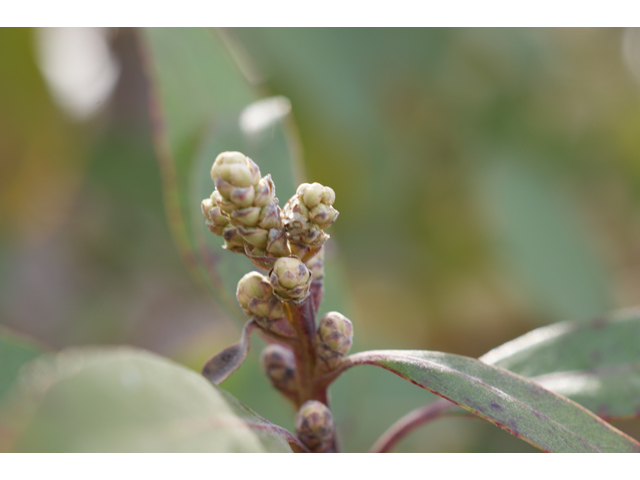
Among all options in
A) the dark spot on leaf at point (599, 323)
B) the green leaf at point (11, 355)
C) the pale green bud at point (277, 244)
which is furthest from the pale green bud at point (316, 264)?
the dark spot on leaf at point (599, 323)

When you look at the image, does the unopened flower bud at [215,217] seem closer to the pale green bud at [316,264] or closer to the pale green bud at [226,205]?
the pale green bud at [226,205]

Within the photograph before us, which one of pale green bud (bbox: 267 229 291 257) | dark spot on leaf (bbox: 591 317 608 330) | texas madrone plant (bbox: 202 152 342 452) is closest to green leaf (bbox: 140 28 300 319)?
texas madrone plant (bbox: 202 152 342 452)

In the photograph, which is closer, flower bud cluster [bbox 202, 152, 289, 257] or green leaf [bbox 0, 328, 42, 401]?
flower bud cluster [bbox 202, 152, 289, 257]

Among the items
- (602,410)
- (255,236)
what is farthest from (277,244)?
(602,410)

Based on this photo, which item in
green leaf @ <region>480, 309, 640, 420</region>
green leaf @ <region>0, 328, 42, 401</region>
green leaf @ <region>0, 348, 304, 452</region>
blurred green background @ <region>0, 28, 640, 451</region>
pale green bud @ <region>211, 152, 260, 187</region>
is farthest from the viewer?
blurred green background @ <region>0, 28, 640, 451</region>

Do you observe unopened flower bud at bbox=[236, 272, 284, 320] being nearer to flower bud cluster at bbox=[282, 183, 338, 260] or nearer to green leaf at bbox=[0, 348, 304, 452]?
flower bud cluster at bbox=[282, 183, 338, 260]

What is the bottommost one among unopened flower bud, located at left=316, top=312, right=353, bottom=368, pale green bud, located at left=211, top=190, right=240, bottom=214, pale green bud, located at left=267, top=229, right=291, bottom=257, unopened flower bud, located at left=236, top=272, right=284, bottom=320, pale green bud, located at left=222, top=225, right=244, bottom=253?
unopened flower bud, located at left=316, top=312, right=353, bottom=368

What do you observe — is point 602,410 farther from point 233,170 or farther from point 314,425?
point 233,170

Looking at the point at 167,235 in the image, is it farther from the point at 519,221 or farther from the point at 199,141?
the point at 519,221
